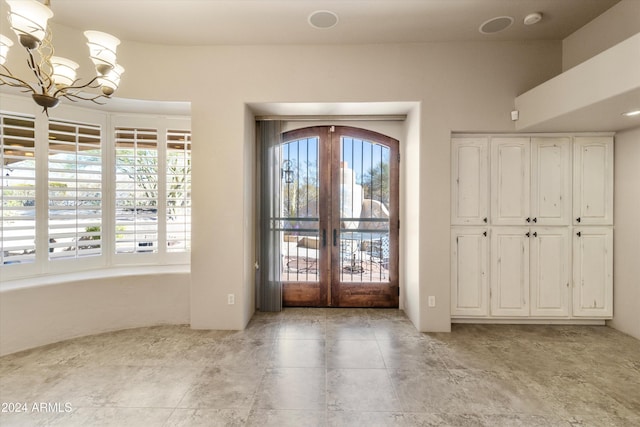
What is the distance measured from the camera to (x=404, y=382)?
2.36 metres

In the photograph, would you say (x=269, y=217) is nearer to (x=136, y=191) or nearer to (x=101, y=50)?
(x=136, y=191)

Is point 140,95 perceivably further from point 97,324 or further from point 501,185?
point 501,185

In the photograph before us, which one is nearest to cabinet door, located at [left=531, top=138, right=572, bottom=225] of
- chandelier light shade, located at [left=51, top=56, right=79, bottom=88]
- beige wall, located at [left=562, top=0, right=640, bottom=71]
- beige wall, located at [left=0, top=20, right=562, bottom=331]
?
beige wall, located at [left=0, top=20, right=562, bottom=331]

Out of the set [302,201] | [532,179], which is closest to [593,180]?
[532,179]

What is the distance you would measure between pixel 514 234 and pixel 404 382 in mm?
2143

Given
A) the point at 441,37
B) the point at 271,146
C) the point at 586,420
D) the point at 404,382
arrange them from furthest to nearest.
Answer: the point at 271,146 < the point at 441,37 < the point at 404,382 < the point at 586,420

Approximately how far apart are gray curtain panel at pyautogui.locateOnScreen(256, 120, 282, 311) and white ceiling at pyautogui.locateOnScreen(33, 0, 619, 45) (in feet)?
3.48

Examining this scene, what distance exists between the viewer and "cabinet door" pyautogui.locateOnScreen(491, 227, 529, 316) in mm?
3348

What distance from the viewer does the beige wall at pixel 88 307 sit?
9.16 ft

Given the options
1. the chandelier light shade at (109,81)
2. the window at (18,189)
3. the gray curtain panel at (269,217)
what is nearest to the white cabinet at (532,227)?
the gray curtain panel at (269,217)

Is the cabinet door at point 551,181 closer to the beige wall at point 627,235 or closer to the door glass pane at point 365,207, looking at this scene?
the beige wall at point 627,235

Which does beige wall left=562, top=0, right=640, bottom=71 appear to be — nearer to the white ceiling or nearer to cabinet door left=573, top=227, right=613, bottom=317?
the white ceiling

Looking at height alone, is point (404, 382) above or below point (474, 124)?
below

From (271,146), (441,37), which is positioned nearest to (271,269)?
(271,146)
